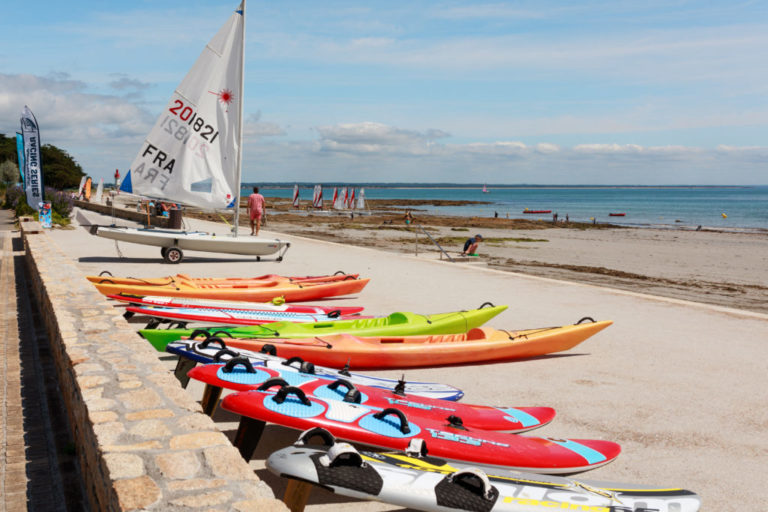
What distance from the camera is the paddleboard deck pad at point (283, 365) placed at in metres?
4.86

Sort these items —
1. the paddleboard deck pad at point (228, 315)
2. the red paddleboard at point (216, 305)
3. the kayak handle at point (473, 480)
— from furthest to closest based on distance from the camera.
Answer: the red paddleboard at point (216, 305)
the paddleboard deck pad at point (228, 315)
the kayak handle at point (473, 480)

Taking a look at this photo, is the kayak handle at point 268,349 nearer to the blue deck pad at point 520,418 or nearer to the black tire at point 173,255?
the blue deck pad at point 520,418

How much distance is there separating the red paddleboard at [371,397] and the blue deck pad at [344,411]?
160 mm

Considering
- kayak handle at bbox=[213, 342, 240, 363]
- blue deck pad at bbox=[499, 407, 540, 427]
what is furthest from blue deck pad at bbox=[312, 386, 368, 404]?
blue deck pad at bbox=[499, 407, 540, 427]

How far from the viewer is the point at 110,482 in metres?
2.91

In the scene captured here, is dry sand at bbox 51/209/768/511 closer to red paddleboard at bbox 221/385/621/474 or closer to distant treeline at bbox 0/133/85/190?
red paddleboard at bbox 221/385/621/474

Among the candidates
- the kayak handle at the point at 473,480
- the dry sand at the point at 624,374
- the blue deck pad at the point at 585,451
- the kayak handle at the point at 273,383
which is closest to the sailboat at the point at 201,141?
the dry sand at the point at 624,374

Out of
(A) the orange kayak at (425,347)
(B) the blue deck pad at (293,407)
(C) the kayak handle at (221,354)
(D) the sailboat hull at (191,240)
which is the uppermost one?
(D) the sailboat hull at (191,240)

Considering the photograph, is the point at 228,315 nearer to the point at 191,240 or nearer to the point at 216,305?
the point at 216,305

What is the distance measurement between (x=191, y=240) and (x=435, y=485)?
489 inches

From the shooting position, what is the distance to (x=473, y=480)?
323 centimetres

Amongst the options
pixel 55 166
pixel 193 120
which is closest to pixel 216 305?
pixel 193 120

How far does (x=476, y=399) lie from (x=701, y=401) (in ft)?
7.23

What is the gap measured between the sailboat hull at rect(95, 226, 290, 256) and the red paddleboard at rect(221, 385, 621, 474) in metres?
11.2
